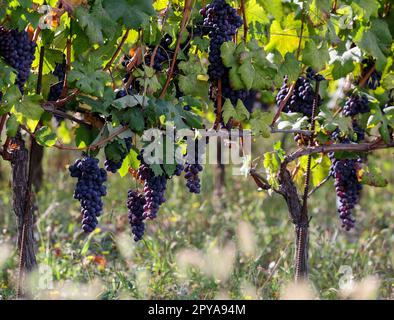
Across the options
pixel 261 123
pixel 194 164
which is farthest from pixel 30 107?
pixel 261 123

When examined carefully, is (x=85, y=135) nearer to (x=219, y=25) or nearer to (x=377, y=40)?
(x=219, y=25)

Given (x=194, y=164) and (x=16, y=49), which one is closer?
(x=16, y=49)

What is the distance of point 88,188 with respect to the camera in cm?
341

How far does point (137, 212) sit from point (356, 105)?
1279mm

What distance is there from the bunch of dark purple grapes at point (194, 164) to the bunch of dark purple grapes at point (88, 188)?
1.42ft

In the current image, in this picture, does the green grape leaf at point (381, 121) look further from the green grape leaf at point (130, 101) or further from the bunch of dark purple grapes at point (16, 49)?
the bunch of dark purple grapes at point (16, 49)

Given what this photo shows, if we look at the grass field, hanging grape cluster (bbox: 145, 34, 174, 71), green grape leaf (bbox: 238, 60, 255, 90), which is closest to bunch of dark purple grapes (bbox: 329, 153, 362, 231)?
the grass field

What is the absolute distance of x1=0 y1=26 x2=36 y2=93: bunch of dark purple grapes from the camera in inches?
122

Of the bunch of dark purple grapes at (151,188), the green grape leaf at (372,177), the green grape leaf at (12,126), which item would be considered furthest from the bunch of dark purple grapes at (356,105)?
the green grape leaf at (12,126)

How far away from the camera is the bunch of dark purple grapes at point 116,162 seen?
139 inches

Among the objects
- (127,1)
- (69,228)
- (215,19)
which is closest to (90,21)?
(127,1)

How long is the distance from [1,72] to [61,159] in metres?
5.31

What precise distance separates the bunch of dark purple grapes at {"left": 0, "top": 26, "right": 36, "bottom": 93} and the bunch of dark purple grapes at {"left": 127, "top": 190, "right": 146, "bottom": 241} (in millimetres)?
833

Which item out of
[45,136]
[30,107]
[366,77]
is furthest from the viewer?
[366,77]
